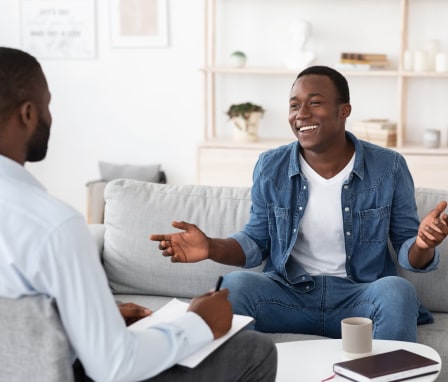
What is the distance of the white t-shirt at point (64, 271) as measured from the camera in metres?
1.46

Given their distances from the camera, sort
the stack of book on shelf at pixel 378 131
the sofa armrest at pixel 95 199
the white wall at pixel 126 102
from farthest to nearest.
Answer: the white wall at pixel 126 102 → the sofa armrest at pixel 95 199 → the stack of book on shelf at pixel 378 131

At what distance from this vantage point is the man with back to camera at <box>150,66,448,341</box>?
8.45 feet

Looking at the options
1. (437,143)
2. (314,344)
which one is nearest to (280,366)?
(314,344)

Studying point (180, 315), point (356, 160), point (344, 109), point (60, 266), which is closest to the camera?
point (60, 266)

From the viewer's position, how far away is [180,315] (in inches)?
71.7

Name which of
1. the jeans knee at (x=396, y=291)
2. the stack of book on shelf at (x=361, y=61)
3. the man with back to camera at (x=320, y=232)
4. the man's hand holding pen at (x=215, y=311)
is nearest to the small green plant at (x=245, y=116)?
the stack of book on shelf at (x=361, y=61)

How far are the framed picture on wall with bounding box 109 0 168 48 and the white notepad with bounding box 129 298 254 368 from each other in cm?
329

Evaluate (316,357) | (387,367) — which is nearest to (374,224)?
(316,357)

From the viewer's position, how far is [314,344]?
7.36 feet

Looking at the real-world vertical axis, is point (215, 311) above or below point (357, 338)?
above

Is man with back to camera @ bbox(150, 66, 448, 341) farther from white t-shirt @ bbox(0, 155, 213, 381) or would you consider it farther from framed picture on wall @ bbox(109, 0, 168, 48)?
framed picture on wall @ bbox(109, 0, 168, 48)

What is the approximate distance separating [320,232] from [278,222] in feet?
0.45

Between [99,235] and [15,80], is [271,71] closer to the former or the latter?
[99,235]

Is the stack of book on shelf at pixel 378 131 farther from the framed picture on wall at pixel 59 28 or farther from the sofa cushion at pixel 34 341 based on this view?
the sofa cushion at pixel 34 341
